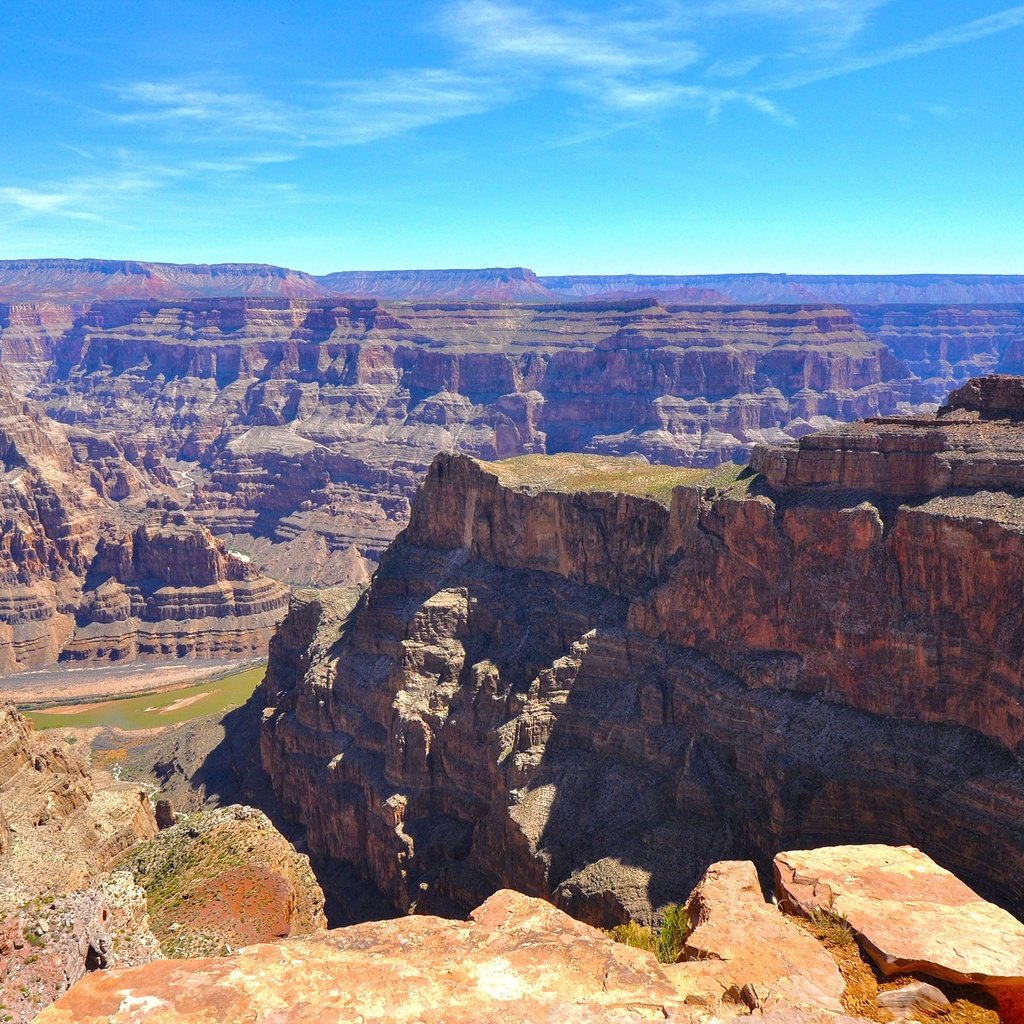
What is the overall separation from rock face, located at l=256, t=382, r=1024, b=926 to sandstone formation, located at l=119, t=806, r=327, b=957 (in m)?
20.9

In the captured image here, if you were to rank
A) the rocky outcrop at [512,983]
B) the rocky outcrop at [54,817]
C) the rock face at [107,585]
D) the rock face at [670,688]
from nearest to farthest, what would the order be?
the rocky outcrop at [512,983], the rocky outcrop at [54,817], the rock face at [670,688], the rock face at [107,585]

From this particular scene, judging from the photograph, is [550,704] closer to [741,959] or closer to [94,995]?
[741,959]

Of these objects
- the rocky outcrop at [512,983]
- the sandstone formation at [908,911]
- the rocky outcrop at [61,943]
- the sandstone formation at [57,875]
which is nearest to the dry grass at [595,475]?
the sandstone formation at [57,875]

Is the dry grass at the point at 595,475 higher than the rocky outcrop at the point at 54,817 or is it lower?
higher

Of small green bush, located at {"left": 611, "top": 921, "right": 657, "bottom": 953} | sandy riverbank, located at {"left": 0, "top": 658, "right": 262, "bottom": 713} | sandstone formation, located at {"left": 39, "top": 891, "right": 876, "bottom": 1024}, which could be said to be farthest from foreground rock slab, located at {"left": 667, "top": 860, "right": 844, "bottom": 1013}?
sandy riverbank, located at {"left": 0, "top": 658, "right": 262, "bottom": 713}

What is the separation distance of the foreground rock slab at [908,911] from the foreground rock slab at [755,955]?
35.7 inches

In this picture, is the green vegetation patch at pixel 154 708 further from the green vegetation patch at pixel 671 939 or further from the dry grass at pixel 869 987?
the dry grass at pixel 869 987

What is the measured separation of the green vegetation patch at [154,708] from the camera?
341ft

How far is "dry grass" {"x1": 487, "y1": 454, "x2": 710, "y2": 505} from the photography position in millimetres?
65125

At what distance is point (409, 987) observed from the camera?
15023 millimetres

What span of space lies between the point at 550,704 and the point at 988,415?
1241 inches

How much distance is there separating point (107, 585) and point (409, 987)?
441 feet

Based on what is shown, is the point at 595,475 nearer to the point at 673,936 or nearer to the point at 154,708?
the point at 673,936

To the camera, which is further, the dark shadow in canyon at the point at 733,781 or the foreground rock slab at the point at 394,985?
the dark shadow in canyon at the point at 733,781
